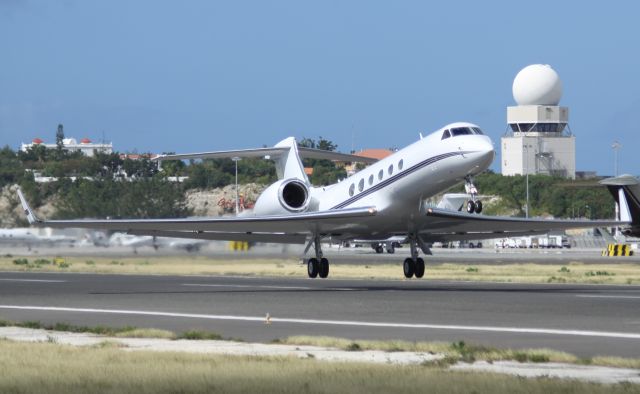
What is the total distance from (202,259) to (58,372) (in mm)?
37889

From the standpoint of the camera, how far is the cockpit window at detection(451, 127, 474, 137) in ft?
104

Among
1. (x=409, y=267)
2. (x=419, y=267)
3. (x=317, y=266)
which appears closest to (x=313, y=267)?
(x=317, y=266)

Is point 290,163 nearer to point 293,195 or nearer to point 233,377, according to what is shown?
point 293,195

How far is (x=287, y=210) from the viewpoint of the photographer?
3759cm

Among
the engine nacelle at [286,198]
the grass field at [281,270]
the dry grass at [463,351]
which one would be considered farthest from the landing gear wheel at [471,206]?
the dry grass at [463,351]

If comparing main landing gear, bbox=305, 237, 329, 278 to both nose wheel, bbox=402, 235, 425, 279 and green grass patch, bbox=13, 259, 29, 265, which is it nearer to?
nose wheel, bbox=402, 235, 425, 279

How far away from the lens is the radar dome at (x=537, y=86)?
135250 millimetres

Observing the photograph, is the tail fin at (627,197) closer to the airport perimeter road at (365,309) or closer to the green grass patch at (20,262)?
the airport perimeter road at (365,309)

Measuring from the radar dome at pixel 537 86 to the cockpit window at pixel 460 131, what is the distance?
10470 cm

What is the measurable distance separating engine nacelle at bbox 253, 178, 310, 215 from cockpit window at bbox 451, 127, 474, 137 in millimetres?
7529

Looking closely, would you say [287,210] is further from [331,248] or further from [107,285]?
[331,248]

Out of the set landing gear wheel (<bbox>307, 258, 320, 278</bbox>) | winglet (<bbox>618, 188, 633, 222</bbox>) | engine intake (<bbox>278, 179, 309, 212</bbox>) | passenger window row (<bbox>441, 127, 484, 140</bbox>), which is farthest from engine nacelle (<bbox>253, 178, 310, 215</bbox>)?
winglet (<bbox>618, 188, 633, 222</bbox>)

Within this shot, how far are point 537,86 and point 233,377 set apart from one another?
415 ft

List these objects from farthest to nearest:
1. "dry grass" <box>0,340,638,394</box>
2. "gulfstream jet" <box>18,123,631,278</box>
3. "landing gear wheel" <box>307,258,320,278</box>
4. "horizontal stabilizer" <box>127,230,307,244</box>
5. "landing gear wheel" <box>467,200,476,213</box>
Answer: "landing gear wheel" <box>307,258,320,278</box>
"horizontal stabilizer" <box>127,230,307,244</box>
"gulfstream jet" <box>18,123,631,278</box>
"landing gear wheel" <box>467,200,476,213</box>
"dry grass" <box>0,340,638,394</box>
